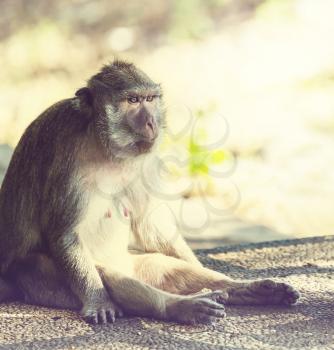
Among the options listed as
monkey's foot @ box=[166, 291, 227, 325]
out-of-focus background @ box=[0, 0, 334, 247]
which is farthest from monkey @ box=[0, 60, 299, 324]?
out-of-focus background @ box=[0, 0, 334, 247]

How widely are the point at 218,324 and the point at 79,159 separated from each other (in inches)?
49.4

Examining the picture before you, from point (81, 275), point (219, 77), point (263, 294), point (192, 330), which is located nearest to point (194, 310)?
point (192, 330)

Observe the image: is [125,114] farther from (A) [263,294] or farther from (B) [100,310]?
(A) [263,294]

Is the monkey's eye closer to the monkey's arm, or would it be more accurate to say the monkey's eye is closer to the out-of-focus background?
the monkey's arm

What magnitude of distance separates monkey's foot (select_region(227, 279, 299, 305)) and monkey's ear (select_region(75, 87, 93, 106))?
4.68 feet

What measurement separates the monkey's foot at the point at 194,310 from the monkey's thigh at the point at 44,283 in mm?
601

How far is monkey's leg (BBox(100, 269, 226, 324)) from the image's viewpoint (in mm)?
4840

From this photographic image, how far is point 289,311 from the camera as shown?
507cm

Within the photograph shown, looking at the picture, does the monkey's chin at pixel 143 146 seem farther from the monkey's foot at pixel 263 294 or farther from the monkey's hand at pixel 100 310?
the monkey's foot at pixel 263 294

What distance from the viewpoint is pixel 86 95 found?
17.0ft

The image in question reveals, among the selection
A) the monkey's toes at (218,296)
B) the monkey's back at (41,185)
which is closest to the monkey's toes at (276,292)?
the monkey's toes at (218,296)

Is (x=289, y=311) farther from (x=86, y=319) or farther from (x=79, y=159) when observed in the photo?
(x=79, y=159)

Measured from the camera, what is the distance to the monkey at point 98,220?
4.97 m

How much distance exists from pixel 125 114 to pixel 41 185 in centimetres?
68
